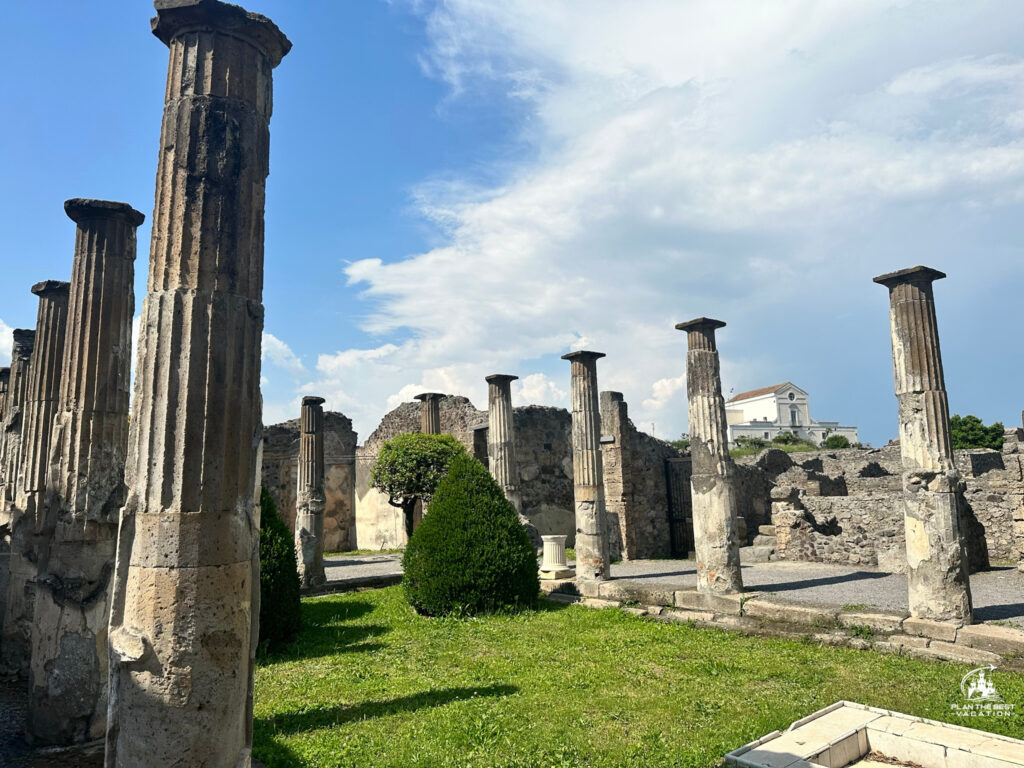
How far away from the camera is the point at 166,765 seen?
10.2 ft

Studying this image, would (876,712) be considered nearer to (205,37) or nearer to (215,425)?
(215,425)

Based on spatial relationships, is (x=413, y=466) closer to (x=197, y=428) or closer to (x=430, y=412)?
(x=430, y=412)

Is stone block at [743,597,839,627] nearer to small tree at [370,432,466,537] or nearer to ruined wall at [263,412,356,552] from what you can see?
small tree at [370,432,466,537]

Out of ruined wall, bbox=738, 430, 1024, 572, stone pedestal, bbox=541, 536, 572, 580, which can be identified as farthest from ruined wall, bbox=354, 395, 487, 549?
ruined wall, bbox=738, 430, 1024, 572

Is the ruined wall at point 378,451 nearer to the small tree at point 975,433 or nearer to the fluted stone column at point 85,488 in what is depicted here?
the fluted stone column at point 85,488

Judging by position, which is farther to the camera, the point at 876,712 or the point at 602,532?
the point at 602,532

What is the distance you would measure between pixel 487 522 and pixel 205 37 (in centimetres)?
737

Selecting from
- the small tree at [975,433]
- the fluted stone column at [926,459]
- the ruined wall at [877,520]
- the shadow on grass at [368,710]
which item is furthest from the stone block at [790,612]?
the small tree at [975,433]

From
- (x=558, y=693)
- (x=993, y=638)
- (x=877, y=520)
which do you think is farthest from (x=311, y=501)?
(x=877, y=520)

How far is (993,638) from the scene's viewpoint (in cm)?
671

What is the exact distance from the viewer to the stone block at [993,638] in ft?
21.4

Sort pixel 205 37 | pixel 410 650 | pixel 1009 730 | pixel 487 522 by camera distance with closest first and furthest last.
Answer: pixel 205 37, pixel 1009 730, pixel 410 650, pixel 487 522

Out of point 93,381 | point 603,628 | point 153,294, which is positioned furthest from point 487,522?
point 153,294

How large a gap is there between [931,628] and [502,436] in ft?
28.0
